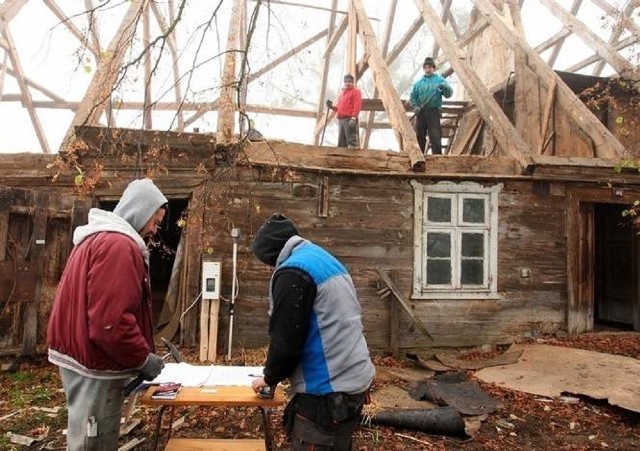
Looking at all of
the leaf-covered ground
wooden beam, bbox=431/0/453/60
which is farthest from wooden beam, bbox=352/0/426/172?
wooden beam, bbox=431/0/453/60

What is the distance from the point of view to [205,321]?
6371mm

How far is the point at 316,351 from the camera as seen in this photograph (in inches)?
86.9

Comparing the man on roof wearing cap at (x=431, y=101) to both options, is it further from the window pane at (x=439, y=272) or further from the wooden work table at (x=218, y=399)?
the wooden work table at (x=218, y=399)

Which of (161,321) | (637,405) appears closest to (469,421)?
(637,405)

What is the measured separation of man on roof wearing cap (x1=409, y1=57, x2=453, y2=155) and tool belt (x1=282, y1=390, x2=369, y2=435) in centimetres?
684

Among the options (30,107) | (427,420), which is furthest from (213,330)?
(30,107)

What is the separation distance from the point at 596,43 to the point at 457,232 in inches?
200

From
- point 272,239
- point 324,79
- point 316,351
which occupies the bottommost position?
point 316,351

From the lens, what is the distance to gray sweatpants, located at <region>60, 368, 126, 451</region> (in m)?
2.26

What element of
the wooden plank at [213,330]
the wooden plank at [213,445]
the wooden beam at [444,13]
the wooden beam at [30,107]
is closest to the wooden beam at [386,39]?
the wooden beam at [444,13]

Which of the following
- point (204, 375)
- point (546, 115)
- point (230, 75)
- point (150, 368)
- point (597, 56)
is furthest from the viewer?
point (597, 56)

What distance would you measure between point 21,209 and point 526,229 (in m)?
7.35

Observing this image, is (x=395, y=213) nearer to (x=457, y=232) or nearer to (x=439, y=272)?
(x=457, y=232)

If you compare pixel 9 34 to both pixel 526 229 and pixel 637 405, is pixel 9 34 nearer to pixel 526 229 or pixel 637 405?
pixel 526 229
